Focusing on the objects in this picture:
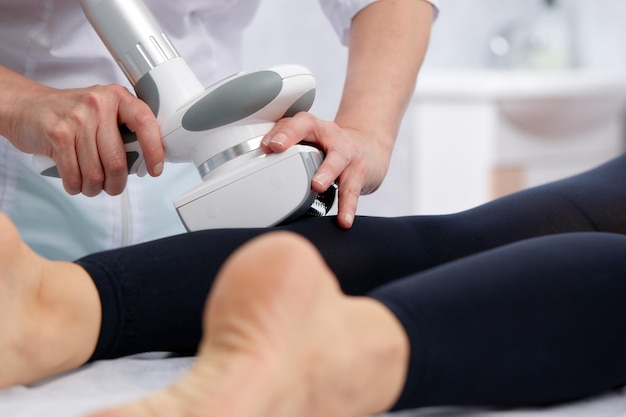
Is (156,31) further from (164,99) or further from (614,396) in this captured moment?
(614,396)

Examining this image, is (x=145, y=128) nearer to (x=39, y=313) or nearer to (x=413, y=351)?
(x=39, y=313)

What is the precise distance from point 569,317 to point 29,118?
1.62 ft

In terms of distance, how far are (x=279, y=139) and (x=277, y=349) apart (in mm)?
304

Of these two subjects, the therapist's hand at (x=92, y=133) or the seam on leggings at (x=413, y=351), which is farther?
the therapist's hand at (x=92, y=133)

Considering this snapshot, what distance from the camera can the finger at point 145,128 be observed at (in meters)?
0.73

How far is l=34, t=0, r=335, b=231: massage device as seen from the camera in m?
0.72

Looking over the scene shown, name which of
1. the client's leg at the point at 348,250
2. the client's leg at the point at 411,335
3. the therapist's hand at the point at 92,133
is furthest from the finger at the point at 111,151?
the client's leg at the point at 411,335

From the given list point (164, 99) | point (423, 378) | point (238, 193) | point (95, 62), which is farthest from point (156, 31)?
point (423, 378)

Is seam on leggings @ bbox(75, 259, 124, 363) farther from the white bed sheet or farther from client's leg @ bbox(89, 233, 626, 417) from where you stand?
client's leg @ bbox(89, 233, 626, 417)

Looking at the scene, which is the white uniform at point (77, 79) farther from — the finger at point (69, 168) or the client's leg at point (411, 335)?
the client's leg at point (411, 335)

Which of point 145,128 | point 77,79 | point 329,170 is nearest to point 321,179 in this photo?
point 329,170

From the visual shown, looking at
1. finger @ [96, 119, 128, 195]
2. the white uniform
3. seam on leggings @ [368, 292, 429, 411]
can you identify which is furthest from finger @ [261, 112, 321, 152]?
the white uniform

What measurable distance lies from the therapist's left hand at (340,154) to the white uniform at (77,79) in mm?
272

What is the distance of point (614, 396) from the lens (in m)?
0.61
